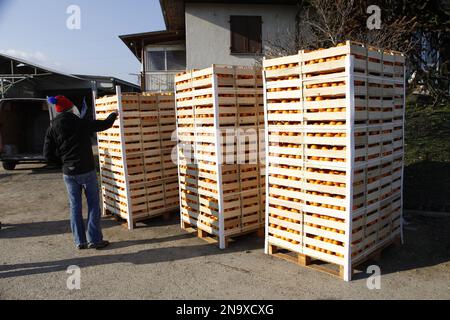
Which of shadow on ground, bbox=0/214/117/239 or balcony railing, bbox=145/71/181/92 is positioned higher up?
balcony railing, bbox=145/71/181/92

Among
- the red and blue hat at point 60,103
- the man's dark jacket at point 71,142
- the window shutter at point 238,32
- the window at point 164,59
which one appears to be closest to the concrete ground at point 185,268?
the man's dark jacket at point 71,142

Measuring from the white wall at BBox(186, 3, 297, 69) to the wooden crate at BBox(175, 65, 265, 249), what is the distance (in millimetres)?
10395

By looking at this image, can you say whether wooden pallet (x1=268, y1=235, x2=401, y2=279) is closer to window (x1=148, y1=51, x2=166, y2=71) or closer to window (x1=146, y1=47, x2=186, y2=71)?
window (x1=146, y1=47, x2=186, y2=71)

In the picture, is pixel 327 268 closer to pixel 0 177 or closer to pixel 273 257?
pixel 273 257

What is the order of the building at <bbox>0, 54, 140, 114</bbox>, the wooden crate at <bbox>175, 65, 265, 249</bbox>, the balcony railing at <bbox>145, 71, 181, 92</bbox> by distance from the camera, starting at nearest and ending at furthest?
the wooden crate at <bbox>175, 65, 265, 249</bbox> < the balcony railing at <bbox>145, 71, 181, 92</bbox> < the building at <bbox>0, 54, 140, 114</bbox>

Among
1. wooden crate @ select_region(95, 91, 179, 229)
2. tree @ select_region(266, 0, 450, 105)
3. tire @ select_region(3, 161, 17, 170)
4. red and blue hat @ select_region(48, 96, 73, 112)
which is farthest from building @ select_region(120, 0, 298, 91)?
red and blue hat @ select_region(48, 96, 73, 112)

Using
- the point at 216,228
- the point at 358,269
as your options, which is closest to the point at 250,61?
the point at 216,228

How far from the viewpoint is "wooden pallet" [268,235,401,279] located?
4426 millimetres

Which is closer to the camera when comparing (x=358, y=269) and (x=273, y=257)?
(x=358, y=269)

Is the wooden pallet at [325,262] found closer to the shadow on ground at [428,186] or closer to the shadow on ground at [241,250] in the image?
the shadow on ground at [241,250]

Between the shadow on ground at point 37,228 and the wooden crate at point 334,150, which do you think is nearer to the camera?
the wooden crate at point 334,150

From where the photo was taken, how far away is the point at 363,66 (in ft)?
13.6

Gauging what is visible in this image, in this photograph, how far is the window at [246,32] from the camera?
15.7 meters
